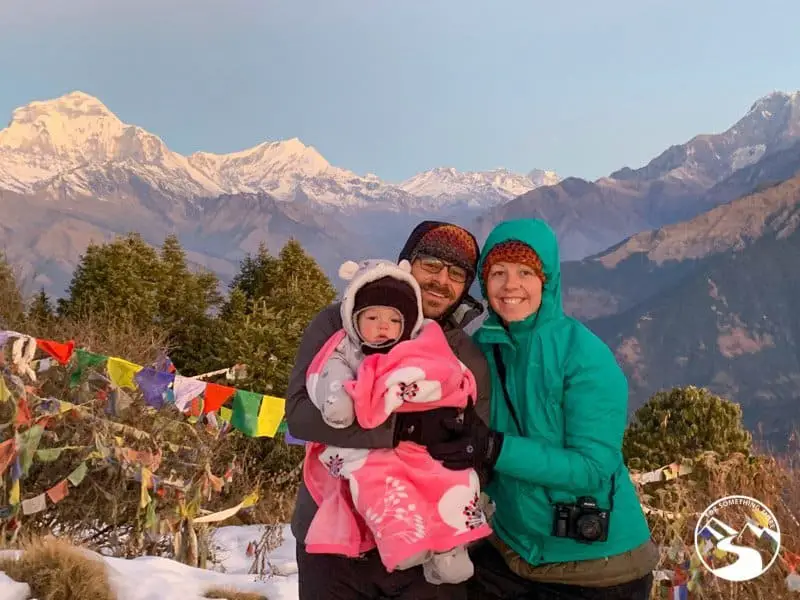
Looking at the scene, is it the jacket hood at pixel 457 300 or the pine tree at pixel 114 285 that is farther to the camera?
Result: the pine tree at pixel 114 285

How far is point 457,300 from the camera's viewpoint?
2896 millimetres

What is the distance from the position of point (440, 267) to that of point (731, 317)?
169 metres

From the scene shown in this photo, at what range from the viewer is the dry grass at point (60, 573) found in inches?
165

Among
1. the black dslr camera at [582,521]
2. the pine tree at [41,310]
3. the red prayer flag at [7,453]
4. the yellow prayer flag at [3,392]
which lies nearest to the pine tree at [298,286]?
the pine tree at [41,310]

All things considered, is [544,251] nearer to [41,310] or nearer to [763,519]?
[763,519]

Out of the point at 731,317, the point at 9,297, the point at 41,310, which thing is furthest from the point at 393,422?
the point at 731,317

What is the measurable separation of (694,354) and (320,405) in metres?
161

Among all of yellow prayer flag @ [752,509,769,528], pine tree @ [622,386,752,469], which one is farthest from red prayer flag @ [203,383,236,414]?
pine tree @ [622,386,752,469]

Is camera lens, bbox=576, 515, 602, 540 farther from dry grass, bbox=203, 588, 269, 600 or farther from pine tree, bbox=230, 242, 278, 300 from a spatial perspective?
pine tree, bbox=230, 242, 278, 300

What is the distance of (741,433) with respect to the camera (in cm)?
1423

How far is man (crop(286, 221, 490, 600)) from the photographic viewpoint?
2461 mm

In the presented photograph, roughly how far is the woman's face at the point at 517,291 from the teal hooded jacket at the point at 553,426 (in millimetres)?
28

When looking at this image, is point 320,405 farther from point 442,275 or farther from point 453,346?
point 442,275

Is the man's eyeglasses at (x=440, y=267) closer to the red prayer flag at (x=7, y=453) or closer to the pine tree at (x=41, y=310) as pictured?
the red prayer flag at (x=7, y=453)
